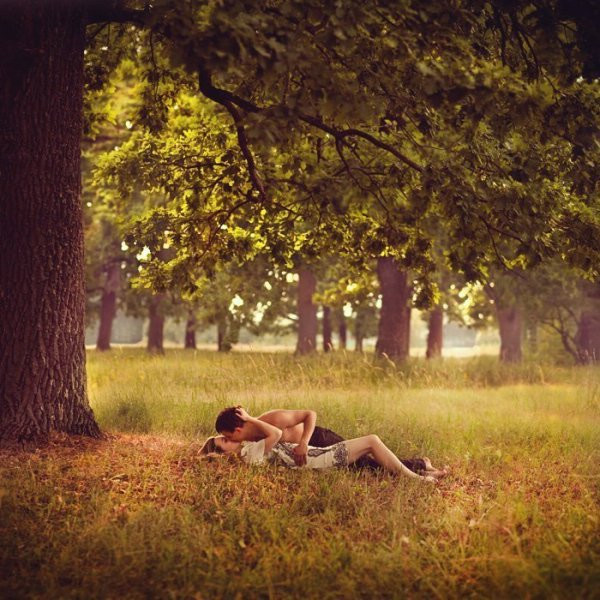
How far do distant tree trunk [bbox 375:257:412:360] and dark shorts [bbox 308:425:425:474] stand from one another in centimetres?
960

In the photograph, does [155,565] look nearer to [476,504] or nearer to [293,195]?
[476,504]

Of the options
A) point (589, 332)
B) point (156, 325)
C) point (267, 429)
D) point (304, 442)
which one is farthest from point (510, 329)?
point (267, 429)

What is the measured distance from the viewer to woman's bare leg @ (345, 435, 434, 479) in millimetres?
7031

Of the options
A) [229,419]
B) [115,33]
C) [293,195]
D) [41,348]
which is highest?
[115,33]

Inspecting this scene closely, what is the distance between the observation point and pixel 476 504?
613cm

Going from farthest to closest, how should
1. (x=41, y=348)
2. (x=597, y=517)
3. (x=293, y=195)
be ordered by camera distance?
(x=293, y=195), (x=41, y=348), (x=597, y=517)

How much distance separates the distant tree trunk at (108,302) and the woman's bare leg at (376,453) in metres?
22.7

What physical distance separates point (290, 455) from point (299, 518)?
1.58 m

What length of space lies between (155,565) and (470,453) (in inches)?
190

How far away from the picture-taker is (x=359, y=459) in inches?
284

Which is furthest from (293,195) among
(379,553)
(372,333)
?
(372,333)

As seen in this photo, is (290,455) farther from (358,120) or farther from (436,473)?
(358,120)

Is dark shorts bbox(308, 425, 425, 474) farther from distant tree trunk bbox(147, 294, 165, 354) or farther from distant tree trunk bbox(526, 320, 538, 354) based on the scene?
distant tree trunk bbox(526, 320, 538, 354)

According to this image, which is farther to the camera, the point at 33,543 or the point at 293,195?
the point at 293,195
